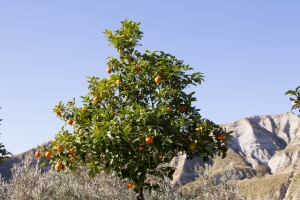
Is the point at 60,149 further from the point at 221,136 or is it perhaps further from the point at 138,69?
the point at 221,136

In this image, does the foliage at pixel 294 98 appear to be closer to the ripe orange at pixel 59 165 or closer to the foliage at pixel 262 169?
the ripe orange at pixel 59 165

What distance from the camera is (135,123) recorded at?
20.0ft

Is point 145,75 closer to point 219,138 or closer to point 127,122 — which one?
point 127,122

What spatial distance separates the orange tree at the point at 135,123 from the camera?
230 inches

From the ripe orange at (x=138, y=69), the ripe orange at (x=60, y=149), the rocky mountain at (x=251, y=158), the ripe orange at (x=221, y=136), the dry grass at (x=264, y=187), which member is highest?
the rocky mountain at (x=251, y=158)

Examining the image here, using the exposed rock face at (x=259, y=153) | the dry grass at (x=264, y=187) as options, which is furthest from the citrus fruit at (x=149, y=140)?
the exposed rock face at (x=259, y=153)

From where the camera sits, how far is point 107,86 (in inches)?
284

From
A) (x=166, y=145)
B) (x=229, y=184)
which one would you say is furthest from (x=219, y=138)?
(x=229, y=184)

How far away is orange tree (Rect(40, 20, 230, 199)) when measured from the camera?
585 cm

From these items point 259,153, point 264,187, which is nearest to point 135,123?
point 264,187

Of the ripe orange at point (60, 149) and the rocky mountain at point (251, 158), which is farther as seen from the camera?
the rocky mountain at point (251, 158)

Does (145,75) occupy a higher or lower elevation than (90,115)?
higher

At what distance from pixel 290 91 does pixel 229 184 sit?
1727cm

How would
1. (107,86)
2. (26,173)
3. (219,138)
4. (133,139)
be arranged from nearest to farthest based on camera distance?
1. (133,139)
2. (219,138)
3. (107,86)
4. (26,173)
